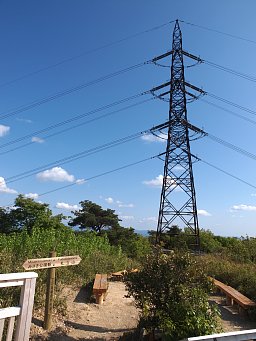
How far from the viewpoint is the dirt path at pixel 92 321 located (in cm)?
648

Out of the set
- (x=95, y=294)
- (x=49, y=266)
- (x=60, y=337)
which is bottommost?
(x=60, y=337)

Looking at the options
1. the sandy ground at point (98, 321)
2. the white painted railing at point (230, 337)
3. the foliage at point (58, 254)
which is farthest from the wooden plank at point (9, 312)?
the foliage at point (58, 254)

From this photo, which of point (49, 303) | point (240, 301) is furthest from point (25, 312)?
point (240, 301)

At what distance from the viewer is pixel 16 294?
661 cm

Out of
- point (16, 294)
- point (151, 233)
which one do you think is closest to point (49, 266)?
point (16, 294)

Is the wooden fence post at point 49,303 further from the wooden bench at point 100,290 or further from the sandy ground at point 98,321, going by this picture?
the wooden bench at point 100,290

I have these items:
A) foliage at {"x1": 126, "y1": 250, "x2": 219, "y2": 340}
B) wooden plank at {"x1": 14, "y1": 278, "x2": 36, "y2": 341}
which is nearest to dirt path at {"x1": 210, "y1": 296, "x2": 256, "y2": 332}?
foliage at {"x1": 126, "y1": 250, "x2": 219, "y2": 340}

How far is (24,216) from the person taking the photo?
985 inches

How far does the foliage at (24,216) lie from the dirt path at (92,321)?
15.5 meters

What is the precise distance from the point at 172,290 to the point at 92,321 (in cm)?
279

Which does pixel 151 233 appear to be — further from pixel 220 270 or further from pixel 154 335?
pixel 154 335

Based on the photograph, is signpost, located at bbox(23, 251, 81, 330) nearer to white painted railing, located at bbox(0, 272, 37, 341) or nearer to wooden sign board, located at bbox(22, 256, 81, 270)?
wooden sign board, located at bbox(22, 256, 81, 270)

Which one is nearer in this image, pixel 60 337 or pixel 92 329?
pixel 60 337

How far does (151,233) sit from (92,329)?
19.8 m
